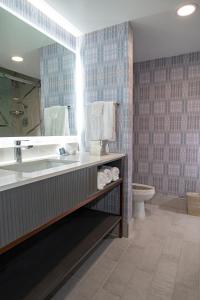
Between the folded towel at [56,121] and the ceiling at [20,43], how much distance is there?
1.21 ft

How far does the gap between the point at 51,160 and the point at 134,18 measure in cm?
157

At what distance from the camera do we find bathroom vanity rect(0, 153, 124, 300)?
85cm

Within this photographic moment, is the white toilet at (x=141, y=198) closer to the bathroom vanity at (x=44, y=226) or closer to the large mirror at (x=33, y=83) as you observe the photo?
the bathroom vanity at (x=44, y=226)

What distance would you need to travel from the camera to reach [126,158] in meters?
2.02

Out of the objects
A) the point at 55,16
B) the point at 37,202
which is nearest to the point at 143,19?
the point at 55,16

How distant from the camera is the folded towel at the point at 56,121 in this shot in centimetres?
195

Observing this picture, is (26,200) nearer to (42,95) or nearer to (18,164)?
(18,164)

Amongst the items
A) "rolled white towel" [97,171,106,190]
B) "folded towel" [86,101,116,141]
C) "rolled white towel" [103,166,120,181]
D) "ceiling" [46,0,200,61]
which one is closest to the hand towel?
"rolled white towel" [103,166,120,181]

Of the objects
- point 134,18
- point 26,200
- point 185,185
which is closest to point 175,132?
point 185,185

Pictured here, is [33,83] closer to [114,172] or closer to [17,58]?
[17,58]

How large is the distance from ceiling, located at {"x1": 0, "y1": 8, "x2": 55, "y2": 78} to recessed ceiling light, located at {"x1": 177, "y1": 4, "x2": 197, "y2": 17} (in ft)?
4.08

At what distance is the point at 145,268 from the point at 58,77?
2.00 m

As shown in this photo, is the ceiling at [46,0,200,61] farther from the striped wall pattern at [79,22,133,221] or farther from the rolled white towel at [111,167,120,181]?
the rolled white towel at [111,167,120,181]

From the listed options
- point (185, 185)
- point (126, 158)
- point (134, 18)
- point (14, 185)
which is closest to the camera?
point (14, 185)
